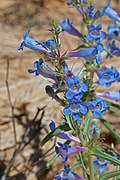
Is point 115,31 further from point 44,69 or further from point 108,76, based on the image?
point 44,69

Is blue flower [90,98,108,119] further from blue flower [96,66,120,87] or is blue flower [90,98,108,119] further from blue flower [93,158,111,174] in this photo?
blue flower [93,158,111,174]

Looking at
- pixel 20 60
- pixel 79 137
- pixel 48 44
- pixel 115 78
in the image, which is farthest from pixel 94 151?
pixel 20 60

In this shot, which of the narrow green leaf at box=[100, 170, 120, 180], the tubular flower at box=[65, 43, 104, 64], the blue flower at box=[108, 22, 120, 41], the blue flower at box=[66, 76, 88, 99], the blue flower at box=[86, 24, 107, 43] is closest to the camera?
the blue flower at box=[66, 76, 88, 99]

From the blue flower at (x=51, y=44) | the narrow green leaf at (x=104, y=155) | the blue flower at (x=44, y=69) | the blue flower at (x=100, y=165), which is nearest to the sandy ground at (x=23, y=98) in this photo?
the blue flower at (x=100, y=165)

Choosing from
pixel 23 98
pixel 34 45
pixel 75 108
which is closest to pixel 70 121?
pixel 75 108

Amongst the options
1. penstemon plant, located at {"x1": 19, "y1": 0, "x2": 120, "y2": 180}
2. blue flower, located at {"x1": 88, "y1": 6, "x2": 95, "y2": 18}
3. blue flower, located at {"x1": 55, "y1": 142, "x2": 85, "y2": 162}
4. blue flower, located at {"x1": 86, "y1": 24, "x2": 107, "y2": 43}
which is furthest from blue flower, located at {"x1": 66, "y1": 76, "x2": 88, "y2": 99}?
blue flower, located at {"x1": 88, "y1": 6, "x2": 95, "y2": 18}

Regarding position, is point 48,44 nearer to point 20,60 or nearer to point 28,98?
point 28,98

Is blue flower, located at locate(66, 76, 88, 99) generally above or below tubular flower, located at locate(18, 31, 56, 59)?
below
